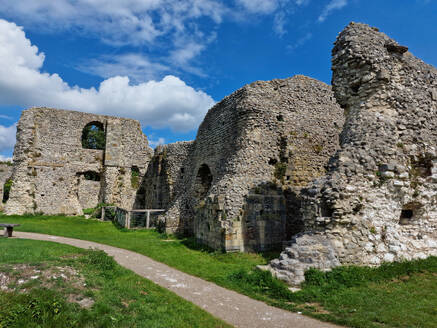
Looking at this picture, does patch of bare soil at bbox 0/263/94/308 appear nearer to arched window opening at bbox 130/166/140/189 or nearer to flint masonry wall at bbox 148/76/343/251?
A: flint masonry wall at bbox 148/76/343/251

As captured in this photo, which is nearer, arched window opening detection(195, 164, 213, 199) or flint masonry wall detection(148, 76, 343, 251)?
flint masonry wall detection(148, 76, 343, 251)

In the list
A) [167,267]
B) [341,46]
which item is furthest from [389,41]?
[167,267]

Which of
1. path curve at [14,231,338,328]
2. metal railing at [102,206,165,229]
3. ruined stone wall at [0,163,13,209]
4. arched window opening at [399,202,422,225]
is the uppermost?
ruined stone wall at [0,163,13,209]

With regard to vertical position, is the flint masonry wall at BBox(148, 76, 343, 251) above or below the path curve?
above

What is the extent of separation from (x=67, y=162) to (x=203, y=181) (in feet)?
37.2

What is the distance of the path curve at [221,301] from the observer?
16.0 ft

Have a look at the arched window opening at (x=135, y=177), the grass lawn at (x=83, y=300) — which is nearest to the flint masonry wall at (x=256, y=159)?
the grass lawn at (x=83, y=300)

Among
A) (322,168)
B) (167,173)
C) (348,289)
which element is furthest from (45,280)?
(167,173)

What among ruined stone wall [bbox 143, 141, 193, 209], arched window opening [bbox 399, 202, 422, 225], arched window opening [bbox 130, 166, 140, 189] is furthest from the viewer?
arched window opening [bbox 130, 166, 140, 189]

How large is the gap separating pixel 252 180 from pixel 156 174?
36.8 feet

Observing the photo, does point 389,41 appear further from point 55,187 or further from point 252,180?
point 55,187

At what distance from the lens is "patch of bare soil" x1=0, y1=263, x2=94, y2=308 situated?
5027 mm

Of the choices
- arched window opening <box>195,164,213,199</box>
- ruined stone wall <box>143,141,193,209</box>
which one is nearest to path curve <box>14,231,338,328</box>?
arched window opening <box>195,164,213,199</box>

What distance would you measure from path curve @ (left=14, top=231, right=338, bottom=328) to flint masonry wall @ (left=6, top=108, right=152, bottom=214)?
536 inches
